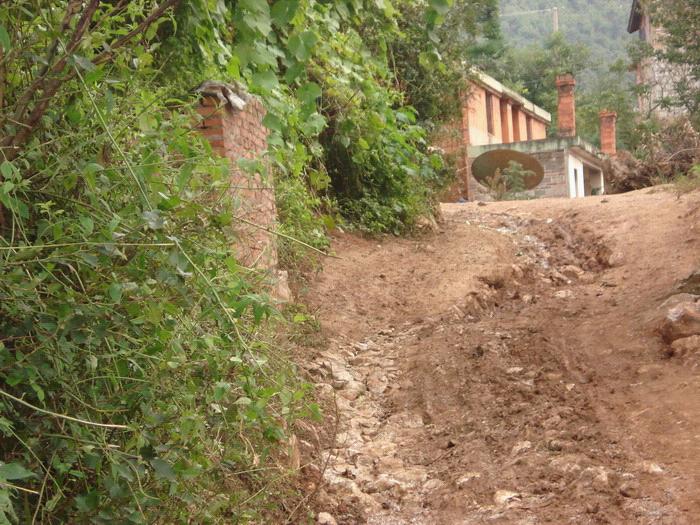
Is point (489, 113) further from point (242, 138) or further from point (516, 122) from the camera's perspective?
point (242, 138)

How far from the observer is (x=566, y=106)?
26.6 m

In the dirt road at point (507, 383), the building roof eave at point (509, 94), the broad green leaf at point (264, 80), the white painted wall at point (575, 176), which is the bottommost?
the dirt road at point (507, 383)

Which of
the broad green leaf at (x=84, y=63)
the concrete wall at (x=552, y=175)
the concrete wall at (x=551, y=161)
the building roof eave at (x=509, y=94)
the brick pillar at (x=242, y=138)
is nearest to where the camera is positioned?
the broad green leaf at (x=84, y=63)

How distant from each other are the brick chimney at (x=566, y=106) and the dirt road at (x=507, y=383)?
1699 centimetres

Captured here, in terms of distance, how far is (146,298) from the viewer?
295 centimetres

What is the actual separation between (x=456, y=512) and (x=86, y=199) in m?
2.26

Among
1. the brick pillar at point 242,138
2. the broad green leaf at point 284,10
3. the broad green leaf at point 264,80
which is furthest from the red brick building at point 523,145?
the broad green leaf at point 284,10

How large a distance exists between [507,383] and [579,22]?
72514 millimetres

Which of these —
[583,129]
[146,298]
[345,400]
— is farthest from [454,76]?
[583,129]

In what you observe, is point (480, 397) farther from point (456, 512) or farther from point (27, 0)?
point (27, 0)

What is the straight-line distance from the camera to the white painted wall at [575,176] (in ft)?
73.9

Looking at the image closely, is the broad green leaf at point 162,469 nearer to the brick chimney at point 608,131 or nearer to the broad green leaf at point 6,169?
the broad green leaf at point 6,169

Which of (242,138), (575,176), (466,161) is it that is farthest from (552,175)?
(242,138)

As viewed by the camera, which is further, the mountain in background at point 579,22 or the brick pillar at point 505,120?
the mountain in background at point 579,22
